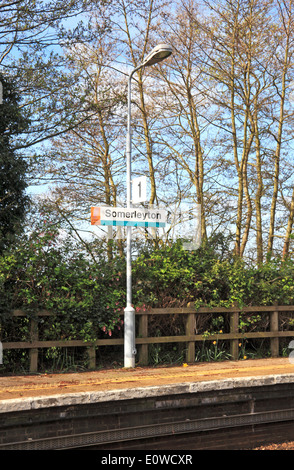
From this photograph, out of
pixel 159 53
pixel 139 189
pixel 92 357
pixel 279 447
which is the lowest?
pixel 279 447

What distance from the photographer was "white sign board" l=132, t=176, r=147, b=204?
1015 cm

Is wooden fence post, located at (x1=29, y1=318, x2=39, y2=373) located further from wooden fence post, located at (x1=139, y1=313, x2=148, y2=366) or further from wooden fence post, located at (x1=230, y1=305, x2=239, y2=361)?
wooden fence post, located at (x1=230, y1=305, x2=239, y2=361)

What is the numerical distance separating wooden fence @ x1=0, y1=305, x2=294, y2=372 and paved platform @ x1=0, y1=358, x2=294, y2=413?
0.40m

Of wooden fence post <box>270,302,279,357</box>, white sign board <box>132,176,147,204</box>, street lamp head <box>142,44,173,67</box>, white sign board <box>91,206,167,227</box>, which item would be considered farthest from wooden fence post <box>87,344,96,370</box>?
street lamp head <box>142,44,173,67</box>

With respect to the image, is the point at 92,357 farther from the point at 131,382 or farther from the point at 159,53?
the point at 159,53

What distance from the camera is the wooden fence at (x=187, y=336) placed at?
30.8 ft

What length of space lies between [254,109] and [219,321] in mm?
10254

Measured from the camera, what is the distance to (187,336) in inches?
420

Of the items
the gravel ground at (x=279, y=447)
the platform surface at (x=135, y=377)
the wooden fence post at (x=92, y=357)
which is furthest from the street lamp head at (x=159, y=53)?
the gravel ground at (x=279, y=447)

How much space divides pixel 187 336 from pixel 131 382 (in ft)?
9.34

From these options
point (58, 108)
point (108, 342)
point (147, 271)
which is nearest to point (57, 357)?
point (108, 342)

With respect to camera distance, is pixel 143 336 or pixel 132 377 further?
pixel 143 336

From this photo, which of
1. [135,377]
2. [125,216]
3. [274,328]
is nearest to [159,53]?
[125,216]

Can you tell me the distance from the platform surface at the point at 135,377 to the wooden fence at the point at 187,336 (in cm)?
40
